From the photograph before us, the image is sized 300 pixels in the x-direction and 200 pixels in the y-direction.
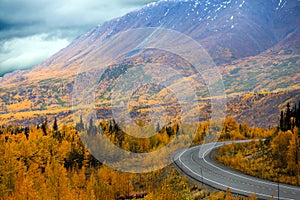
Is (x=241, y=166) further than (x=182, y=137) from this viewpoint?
No

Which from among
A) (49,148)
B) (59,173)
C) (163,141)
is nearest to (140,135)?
(163,141)

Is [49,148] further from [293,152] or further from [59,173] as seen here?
[293,152]

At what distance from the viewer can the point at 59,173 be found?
129 ft

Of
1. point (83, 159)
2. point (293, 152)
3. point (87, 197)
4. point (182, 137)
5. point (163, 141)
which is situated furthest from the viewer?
point (182, 137)

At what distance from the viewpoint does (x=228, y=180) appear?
39938 millimetres

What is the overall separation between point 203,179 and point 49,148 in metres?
29.9

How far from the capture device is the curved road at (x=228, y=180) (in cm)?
3327

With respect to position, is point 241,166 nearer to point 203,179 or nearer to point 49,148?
point 203,179

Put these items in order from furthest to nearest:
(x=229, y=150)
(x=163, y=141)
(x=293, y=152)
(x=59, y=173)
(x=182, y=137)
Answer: (x=182, y=137)
(x=163, y=141)
(x=229, y=150)
(x=293, y=152)
(x=59, y=173)

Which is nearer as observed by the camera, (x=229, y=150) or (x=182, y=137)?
(x=229, y=150)

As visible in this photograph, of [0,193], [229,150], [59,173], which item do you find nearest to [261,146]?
[229,150]

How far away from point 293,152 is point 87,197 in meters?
24.1

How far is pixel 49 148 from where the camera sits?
6147 cm

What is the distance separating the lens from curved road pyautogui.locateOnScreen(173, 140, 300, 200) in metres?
33.3
